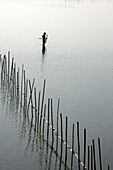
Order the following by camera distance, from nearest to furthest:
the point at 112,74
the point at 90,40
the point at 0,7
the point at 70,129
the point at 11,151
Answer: the point at 11,151 < the point at 70,129 < the point at 112,74 < the point at 90,40 < the point at 0,7

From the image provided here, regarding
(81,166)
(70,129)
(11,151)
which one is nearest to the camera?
(81,166)

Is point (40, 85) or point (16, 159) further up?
point (40, 85)

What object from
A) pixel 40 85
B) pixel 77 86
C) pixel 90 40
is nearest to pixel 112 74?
pixel 77 86

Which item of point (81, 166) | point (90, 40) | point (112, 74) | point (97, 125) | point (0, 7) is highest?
point (0, 7)

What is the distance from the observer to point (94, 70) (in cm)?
2553

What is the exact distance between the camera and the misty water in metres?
14.5

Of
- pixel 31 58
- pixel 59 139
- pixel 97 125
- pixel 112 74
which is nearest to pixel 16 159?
pixel 59 139

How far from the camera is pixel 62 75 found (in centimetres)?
2391

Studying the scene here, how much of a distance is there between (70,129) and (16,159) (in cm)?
302

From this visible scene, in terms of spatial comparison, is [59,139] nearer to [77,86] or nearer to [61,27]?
[77,86]

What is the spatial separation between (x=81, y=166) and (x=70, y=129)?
10.1ft

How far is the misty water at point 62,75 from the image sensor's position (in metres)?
14.5

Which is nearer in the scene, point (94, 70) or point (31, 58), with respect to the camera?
point (94, 70)

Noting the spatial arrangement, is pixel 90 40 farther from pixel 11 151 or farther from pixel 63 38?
pixel 11 151
